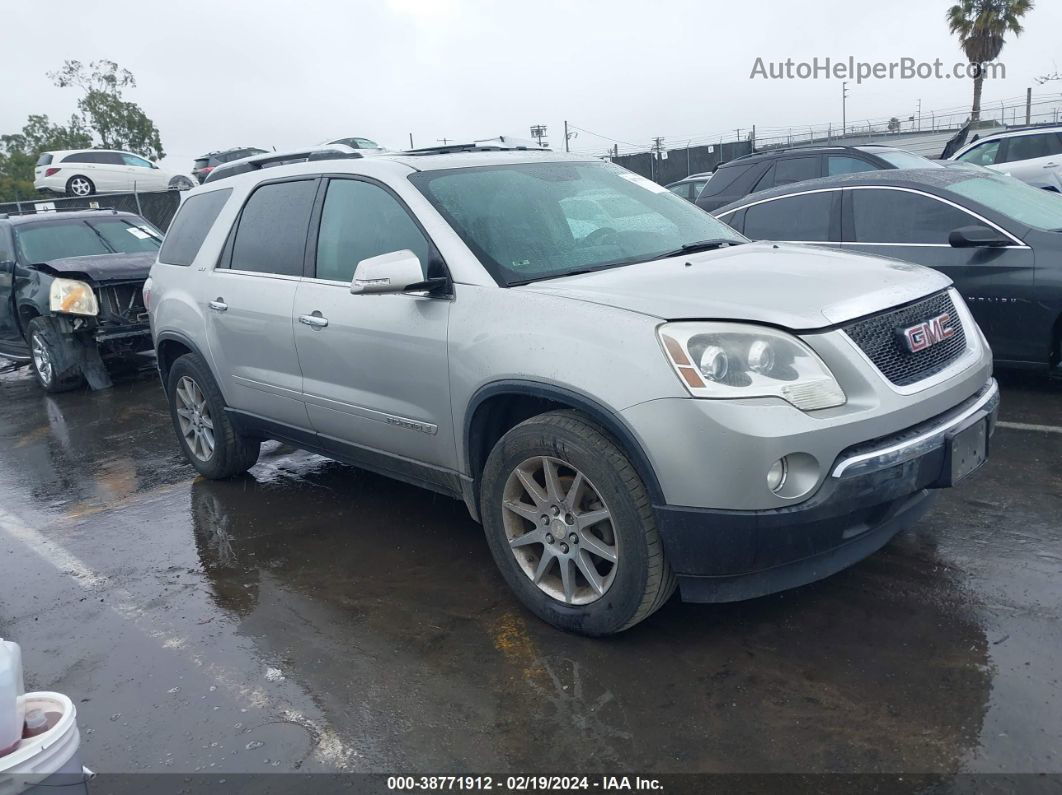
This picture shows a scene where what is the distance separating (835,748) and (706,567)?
662mm

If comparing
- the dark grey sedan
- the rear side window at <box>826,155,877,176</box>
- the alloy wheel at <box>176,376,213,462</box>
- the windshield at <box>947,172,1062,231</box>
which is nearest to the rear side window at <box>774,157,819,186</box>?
the rear side window at <box>826,155,877,176</box>

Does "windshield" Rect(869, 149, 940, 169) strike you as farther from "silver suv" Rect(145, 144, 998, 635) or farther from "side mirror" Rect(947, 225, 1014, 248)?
"silver suv" Rect(145, 144, 998, 635)

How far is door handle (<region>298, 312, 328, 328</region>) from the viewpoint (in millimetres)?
4388

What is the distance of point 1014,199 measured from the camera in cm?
649

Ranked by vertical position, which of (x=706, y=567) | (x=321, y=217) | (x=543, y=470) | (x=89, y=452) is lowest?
(x=89, y=452)

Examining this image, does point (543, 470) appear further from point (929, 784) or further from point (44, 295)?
point (44, 295)

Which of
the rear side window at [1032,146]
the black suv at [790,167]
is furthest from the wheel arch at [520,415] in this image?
the rear side window at [1032,146]

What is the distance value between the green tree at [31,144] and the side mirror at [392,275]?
207 ft

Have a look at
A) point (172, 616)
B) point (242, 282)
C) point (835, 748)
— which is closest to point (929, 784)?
point (835, 748)

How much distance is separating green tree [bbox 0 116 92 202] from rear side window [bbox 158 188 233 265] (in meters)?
60.3

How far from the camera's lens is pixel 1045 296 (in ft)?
19.2

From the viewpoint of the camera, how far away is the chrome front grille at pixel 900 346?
321 centimetres

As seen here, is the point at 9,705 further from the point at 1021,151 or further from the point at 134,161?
the point at 134,161

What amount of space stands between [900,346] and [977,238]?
306 cm
